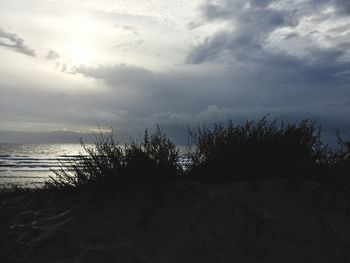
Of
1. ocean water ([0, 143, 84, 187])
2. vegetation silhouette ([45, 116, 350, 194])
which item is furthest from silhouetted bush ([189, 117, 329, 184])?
ocean water ([0, 143, 84, 187])

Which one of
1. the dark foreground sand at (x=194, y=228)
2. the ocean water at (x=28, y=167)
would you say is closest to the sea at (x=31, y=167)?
the ocean water at (x=28, y=167)

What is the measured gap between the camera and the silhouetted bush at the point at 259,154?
546 cm

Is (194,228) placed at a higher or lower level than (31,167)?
higher

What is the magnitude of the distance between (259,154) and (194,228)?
62.3 inches

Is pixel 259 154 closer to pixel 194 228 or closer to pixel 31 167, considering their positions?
pixel 194 228

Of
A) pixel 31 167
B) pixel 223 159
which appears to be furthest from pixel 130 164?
pixel 31 167

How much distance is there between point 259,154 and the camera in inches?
219

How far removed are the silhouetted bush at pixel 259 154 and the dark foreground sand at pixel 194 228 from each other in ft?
1.28

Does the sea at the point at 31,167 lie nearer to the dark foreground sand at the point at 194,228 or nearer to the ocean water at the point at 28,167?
the ocean water at the point at 28,167

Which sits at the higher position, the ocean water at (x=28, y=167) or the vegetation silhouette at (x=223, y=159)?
the vegetation silhouette at (x=223, y=159)

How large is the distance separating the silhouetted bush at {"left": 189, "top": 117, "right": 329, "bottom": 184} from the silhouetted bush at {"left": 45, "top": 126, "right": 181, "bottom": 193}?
39 centimetres

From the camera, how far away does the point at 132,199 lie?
5410mm

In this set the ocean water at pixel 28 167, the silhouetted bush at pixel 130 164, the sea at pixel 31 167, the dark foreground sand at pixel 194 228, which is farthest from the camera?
the ocean water at pixel 28 167

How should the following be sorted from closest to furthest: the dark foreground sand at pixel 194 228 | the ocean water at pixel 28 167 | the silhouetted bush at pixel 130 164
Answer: the dark foreground sand at pixel 194 228, the silhouetted bush at pixel 130 164, the ocean water at pixel 28 167
